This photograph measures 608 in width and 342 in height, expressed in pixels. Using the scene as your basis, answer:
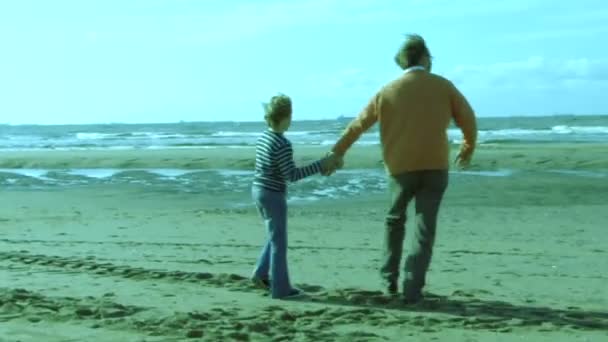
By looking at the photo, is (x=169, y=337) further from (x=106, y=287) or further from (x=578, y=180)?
(x=578, y=180)

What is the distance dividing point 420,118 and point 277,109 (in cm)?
107

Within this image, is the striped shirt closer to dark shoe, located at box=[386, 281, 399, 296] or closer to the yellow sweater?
the yellow sweater

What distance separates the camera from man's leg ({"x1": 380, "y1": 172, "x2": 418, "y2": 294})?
262 inches

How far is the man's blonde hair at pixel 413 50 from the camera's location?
666 cm

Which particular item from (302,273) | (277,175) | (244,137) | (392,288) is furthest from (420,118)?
(244,137)

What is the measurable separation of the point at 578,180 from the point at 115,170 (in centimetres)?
1359

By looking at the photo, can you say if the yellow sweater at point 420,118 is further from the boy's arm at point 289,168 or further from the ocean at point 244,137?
the ocean at point 244,137

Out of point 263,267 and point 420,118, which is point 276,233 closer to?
point 263,267


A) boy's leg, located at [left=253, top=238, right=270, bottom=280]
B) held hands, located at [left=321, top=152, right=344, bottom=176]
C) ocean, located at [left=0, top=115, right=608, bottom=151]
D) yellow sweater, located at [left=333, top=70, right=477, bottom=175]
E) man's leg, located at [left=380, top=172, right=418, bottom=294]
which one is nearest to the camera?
yellow sweater, located at [left=333, top=70, right=477, bottom=175]

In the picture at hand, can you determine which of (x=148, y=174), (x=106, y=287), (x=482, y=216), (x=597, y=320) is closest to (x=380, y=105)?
(x=597, y=320)

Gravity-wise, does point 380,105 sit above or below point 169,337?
above

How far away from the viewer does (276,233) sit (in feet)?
22.7

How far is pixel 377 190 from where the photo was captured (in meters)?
18.7

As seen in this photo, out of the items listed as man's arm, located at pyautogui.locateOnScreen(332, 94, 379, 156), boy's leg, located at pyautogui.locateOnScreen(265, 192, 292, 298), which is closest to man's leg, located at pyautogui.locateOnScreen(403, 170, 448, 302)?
man's arm, located at pyautogui.locateOnScreen(332, 94, 379, 156)
